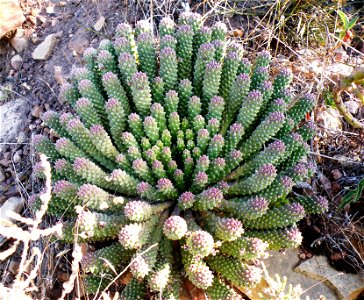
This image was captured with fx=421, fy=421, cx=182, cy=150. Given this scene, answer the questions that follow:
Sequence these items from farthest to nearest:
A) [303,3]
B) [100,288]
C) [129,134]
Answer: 1. [303,3]
2. [129,134]
3. [100,288]

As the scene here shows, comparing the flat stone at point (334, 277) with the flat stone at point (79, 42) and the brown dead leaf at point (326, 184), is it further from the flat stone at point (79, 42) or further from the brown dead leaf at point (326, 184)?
the flat stone at point (79, 42)

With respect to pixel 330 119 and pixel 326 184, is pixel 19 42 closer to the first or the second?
pixel 330 119

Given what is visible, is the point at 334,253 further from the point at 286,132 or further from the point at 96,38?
the point at 96,38

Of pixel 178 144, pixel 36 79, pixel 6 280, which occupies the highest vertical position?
pixel 178 144

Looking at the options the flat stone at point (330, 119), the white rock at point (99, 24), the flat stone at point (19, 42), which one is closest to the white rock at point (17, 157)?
the flat stone at point (19, 42)

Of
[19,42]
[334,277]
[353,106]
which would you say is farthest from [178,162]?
[19,42]

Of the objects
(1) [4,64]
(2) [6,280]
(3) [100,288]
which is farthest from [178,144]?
(1) [4,64]
